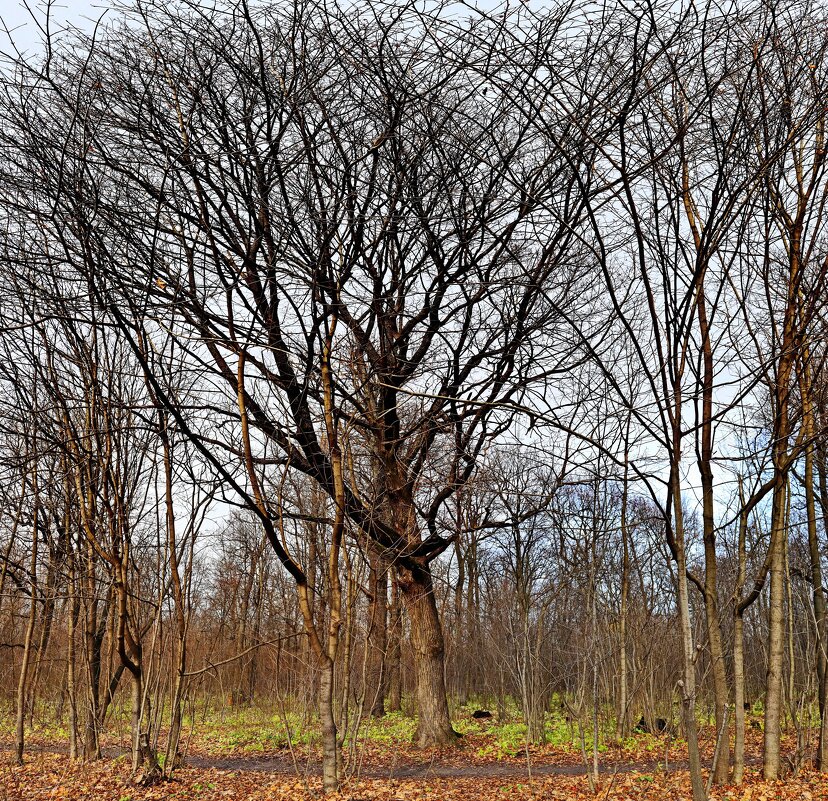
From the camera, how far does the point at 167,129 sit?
21.7ft

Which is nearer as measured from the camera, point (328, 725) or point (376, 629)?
point (328, 725)

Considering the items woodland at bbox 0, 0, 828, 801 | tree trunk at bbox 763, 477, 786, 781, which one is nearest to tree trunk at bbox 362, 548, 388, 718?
woodland at bbox 0, 0, 828, 801

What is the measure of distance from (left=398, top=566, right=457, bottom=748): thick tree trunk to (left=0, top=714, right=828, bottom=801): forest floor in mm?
361

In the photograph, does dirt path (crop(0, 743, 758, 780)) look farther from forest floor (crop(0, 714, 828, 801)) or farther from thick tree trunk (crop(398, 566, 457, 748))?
thick tree trunk (crop(398, 566, 457, 748))

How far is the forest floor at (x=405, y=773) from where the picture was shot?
7348 mm

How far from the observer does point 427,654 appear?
11.5m

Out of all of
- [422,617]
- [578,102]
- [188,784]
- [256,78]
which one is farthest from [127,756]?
[578,102]

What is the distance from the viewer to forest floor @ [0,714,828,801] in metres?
7.35

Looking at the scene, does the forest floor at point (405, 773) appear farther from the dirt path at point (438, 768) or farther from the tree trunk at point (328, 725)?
the tree trunk at point (328, 725)

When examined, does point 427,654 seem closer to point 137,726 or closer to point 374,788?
point 374,788

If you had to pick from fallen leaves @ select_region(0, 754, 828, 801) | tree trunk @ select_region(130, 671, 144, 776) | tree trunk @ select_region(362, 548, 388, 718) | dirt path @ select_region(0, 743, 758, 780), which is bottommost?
dirt path @ select_region(0, 743, 758, 780)

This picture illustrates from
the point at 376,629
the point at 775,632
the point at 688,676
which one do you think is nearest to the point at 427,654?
the point at 376,629

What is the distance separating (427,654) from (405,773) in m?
1.76

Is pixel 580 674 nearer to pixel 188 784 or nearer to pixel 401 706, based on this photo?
pixel 188 784
